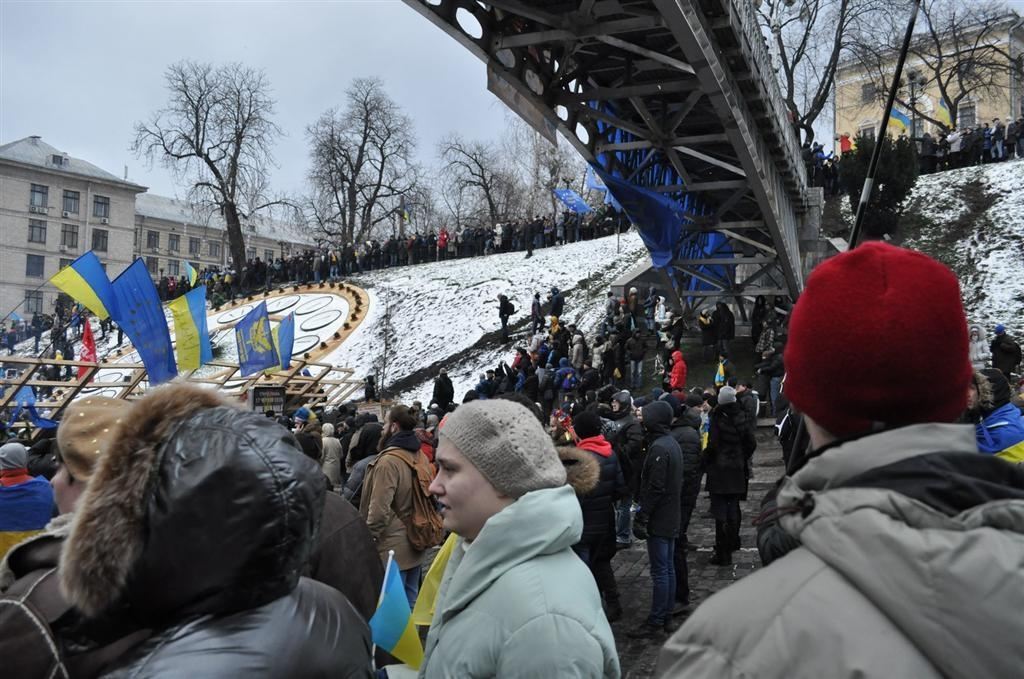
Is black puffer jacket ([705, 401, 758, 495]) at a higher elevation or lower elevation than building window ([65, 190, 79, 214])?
lower

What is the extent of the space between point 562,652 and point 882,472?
1127mm

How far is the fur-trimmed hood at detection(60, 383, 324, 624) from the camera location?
1.38 m

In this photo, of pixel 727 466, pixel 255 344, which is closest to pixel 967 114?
pixel 255 344

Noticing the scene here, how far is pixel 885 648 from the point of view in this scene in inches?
40.2

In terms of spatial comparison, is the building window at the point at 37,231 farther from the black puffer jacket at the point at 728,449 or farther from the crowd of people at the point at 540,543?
the crowd of people at the point at 540,543

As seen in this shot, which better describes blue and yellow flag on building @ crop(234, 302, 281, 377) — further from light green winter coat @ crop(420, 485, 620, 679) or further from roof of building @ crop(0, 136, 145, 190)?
roof of building @ crop(0, 136, 145, 190)

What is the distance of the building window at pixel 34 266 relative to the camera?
68.0 m

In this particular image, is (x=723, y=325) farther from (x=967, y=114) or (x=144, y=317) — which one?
(x=967, y=114)

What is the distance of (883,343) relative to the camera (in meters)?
1.23

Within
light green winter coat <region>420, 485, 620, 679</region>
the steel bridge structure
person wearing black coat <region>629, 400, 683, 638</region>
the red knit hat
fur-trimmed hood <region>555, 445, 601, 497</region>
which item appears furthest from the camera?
the steel bridge structure

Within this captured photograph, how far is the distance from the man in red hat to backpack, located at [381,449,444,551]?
453 centimetres

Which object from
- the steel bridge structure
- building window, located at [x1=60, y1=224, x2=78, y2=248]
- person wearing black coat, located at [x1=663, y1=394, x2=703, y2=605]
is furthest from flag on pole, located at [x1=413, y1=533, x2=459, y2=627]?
building window, located at [x1=60, y1=224, x2=78, y2=248]

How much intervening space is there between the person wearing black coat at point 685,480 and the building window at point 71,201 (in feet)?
247

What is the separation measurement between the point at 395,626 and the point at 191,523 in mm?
1304
